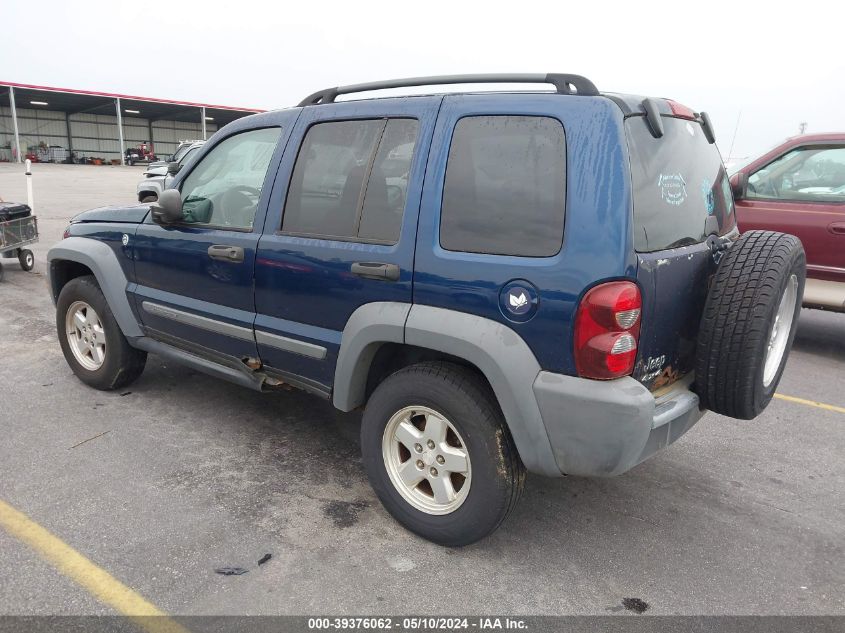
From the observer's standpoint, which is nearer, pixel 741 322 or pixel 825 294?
pixel 741 322

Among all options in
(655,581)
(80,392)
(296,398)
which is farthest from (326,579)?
(80,392)

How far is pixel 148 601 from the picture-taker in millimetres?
2375

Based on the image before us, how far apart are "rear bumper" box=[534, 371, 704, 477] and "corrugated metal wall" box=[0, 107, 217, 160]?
5108cm

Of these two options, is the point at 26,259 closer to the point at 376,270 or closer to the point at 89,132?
the point at 376,270

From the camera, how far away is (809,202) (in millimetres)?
5730

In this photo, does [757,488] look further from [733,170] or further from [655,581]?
[733,170]

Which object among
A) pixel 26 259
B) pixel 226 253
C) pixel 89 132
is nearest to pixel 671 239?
pixel 226 253

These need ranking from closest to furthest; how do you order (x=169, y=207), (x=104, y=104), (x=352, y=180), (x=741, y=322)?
(x=741, y=322)
(x=352, y=180)
(x=169, y=207)
(x=104, y=104)

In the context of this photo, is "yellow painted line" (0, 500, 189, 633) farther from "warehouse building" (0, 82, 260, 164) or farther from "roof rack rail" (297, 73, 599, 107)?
"warehouse building" (0, 82, 260, 164)

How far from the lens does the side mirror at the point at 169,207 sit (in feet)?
11.4

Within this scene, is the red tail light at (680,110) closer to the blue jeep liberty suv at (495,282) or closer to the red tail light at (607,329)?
the blue jeep liberty suv at (495,282)

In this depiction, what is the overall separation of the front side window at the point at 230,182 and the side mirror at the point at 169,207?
79 millimetres

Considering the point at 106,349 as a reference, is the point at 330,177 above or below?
above

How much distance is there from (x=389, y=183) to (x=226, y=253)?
1027 millimetres
